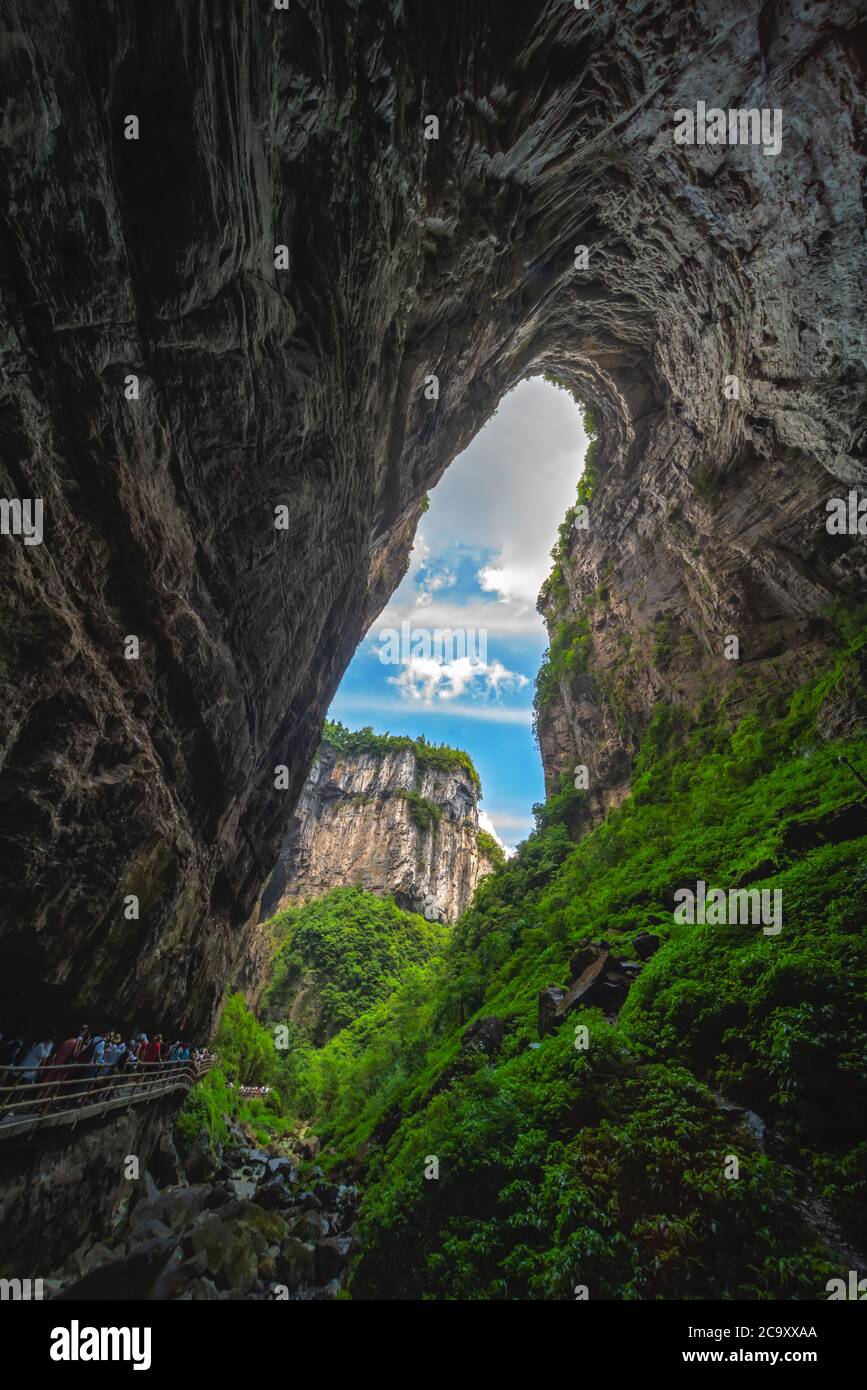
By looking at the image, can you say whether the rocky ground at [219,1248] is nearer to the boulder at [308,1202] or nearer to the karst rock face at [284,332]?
the boulder at [308,1202]

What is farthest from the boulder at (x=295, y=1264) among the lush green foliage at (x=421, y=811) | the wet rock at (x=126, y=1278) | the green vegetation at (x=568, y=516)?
the lush green foliage at (x=421, y=811)

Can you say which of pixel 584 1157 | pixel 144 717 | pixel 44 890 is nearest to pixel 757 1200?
pixel 584 1157

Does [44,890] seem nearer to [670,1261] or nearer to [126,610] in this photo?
[126,610]

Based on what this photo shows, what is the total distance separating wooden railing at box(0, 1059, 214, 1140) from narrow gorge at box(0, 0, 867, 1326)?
26 centimetres

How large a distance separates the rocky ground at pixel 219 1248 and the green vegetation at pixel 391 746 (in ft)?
189

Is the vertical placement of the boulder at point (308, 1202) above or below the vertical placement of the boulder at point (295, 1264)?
below

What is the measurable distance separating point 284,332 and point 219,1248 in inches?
602

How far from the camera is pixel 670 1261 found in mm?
5156

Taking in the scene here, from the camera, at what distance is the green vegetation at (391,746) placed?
70688 mm

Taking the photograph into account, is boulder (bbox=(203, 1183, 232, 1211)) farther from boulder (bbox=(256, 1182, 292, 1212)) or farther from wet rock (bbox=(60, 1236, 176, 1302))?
wet rock (bbox=(60, 1236, 176, 1302))

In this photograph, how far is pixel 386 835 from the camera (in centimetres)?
6219

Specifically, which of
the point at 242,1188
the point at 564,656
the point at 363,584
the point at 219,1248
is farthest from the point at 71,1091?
the point at 564,656

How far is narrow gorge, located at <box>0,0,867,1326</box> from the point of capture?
5664 mm

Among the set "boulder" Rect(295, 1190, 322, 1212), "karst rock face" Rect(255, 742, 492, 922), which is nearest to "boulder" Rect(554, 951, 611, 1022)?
"boulder" Rect(295, 1190, 322, 1212)
